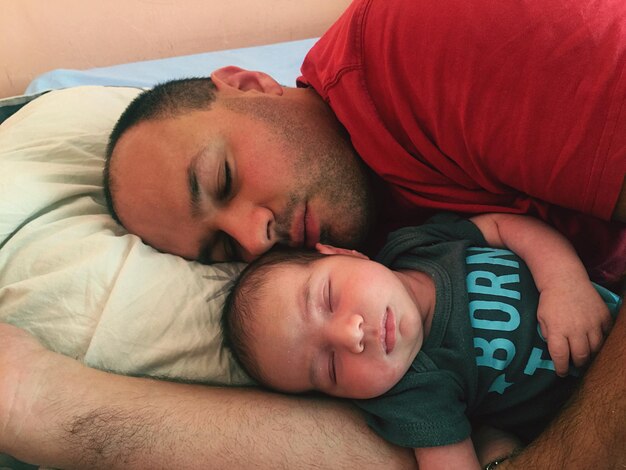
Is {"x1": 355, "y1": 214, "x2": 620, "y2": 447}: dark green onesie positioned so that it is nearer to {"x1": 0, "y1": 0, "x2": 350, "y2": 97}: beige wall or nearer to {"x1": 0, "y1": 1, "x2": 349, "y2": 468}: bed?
{"x1": 0, "y1": 1, "x2": 349, "y2": 468}: bed

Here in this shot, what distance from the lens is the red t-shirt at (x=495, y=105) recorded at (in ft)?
3.09

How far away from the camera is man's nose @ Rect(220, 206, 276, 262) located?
1148 millimetres

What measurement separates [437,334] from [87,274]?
677 millimetres

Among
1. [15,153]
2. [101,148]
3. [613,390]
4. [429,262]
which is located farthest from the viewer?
[101,148]

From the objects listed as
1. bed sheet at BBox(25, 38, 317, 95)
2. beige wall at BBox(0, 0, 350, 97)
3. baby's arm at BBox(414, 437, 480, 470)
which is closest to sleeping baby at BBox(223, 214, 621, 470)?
baby's arm at BBox(414, 437, 480, 470)

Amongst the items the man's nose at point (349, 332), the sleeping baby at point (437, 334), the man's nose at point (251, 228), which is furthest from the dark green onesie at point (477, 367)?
the man's nose at point (251, 228)

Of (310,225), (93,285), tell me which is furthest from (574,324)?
(93,285)

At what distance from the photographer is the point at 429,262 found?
1127 millimetres

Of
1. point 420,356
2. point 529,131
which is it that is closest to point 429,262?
point 420,356

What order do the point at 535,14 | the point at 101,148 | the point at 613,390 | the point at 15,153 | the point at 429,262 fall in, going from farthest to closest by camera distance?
the point at 101,148, the point at 15,153, the point at 429,262, the point at 535,14, the point at 613,390

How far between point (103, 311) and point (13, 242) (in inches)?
11.8

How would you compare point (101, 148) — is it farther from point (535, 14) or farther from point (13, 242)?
point (535, 14)

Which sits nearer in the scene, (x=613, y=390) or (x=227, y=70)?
(x=613, y=390)

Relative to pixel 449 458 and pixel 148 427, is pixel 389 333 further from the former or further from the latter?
pixel 148 427
